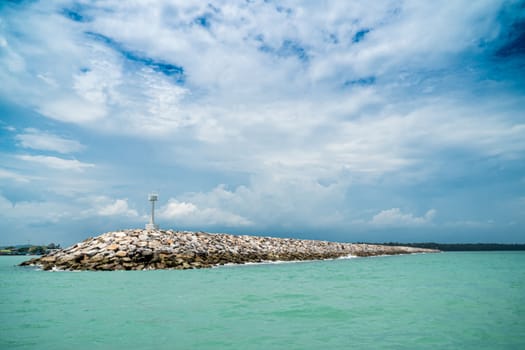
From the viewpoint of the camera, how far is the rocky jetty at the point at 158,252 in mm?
23906

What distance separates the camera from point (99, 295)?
1175cm

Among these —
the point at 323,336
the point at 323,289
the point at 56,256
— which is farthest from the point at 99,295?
the point at 56,256

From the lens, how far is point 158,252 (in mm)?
25625

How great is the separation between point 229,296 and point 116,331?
4.70 m

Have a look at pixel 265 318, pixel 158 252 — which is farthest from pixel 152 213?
pixel 265 318

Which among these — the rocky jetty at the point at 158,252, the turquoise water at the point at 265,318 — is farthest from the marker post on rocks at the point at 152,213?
the turquoise water at the point at 265,318

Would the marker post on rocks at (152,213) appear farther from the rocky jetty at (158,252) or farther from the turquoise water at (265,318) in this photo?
the turquoise water at (265,318)

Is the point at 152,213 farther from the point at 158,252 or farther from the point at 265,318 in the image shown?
the point at 265,318

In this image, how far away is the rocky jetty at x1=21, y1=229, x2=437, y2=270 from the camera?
23.9 m

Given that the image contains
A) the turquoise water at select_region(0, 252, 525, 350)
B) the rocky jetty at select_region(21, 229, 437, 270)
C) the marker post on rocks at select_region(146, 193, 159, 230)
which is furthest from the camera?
the marker post on rocks at select_region(146, 193, 159, 230)

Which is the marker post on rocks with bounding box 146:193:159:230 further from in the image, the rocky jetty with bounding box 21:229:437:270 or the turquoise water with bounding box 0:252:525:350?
the turquoise water with bounding box 0:252:525:350

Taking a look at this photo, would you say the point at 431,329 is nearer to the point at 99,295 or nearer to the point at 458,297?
the point at 458,297

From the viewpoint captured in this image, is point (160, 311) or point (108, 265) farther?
point (108, 265)

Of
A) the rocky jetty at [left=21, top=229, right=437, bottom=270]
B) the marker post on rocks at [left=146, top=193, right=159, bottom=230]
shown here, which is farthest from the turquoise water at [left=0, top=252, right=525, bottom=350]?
the marker post on rocks at [left=146, top=193, right=159, bottom=230]
